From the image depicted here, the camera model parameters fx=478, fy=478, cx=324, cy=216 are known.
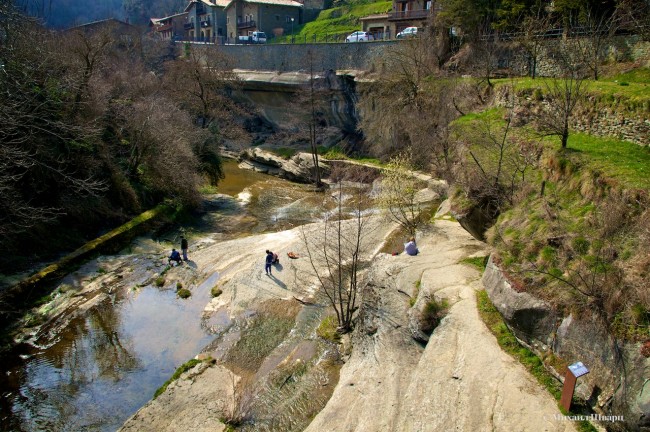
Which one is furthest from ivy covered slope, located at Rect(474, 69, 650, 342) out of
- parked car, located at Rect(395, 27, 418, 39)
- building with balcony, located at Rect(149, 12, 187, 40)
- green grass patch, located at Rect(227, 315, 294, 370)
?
building with balcony, located at Rect(149, 12, 187, 40)

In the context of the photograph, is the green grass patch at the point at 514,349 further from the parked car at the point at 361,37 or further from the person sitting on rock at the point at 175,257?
the parked car at the point at 361,37

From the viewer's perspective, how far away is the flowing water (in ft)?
42.6

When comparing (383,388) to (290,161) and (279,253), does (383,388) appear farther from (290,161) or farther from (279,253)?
(290,161)

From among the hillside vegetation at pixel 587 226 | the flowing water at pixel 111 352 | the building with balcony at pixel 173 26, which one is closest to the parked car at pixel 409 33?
Result: the hillside vegetation at pixel 587 226

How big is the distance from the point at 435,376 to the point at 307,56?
128ft

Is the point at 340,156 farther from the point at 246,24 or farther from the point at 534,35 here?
the point at 246,24

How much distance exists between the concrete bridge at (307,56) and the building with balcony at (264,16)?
1117 centimetres

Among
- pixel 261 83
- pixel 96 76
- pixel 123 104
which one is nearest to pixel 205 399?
pixel 123 104

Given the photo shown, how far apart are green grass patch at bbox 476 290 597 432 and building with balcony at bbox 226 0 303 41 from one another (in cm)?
5785

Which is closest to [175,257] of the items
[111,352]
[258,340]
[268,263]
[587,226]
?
[268,263]

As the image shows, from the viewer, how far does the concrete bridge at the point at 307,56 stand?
40.5m

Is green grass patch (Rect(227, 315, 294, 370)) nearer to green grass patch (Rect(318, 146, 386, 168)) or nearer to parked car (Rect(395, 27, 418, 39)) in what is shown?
green grass patch (Rect(318, 146, 386, 168))

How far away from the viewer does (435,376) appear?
11430mm

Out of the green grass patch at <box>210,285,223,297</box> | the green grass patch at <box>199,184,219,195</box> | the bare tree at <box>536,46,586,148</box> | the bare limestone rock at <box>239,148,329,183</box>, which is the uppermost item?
the bare tree at <box>536,46,586,148</box>
